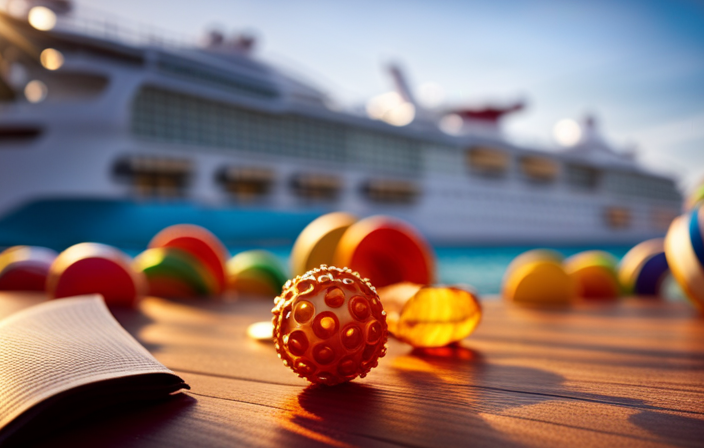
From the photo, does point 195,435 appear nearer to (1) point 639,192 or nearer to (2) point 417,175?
(2) point 417,175

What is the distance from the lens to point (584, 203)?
96.6ft

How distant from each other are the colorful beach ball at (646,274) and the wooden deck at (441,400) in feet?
9.10

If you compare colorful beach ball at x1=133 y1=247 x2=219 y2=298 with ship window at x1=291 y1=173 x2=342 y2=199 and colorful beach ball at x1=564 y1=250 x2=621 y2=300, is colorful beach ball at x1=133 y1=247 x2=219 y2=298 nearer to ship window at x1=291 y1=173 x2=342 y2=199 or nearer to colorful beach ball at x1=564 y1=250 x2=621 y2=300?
colorful beach ball at x1=564 y1=250 x2=621 y2=300

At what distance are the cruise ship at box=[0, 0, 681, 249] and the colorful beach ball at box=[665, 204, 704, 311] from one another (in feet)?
45.3

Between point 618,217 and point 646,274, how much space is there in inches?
1169

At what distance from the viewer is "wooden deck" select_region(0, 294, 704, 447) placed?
1011 millimetres

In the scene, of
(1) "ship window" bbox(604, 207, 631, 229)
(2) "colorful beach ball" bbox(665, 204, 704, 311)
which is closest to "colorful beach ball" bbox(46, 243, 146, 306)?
(2) "colorful beach ball" bbox(665, 204, 704, 311)

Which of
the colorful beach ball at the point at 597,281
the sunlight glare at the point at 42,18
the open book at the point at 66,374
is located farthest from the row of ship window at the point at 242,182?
the open book at the point at 66,374

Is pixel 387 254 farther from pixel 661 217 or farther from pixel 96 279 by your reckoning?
pixel 661 217

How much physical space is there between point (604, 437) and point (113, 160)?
15138 millimetres

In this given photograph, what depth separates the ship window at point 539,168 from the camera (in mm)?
27141

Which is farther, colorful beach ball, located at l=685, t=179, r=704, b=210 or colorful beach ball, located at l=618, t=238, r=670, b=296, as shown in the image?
colorful beach ball, located at l=618, t=238, r=670, b=296

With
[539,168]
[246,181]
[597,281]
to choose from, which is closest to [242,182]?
[246,181]

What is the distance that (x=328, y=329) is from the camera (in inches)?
50.7
